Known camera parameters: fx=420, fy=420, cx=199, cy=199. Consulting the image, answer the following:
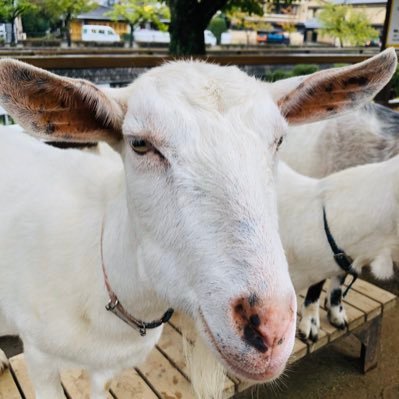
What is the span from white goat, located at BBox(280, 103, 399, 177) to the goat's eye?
2.71 meters

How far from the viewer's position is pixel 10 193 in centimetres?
198

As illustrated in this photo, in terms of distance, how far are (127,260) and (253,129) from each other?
0.63 metres

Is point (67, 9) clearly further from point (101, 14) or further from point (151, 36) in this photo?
point (151, 36)

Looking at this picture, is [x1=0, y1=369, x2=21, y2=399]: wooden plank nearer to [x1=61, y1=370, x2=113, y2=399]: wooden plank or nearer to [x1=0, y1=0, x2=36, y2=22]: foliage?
[x1=61, y1=370, x2=113, y2=399]: wooden plank

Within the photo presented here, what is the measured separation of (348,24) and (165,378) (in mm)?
34529

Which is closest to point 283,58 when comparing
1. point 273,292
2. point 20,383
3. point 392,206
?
point 392,206

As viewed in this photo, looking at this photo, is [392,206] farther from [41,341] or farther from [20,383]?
[20,383]

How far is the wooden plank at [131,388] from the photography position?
7.85ft

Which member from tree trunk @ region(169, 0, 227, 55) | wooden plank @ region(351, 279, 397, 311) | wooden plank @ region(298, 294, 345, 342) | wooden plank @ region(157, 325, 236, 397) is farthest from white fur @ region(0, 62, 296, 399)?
tree trunk @ region(169, 0, 227, 55)

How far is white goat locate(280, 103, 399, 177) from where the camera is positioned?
3.49m

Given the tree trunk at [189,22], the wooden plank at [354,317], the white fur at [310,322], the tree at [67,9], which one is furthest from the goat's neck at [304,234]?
the tree at [67,9]

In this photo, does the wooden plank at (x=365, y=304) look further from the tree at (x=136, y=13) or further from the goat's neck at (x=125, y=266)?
the tree at (x=136, y=13)

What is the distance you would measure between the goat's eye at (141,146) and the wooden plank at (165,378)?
5.69ft

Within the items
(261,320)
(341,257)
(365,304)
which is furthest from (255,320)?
(365,304)
